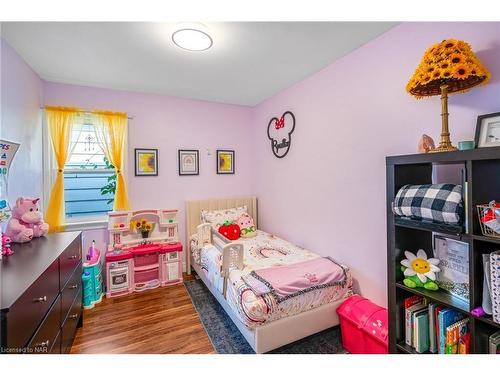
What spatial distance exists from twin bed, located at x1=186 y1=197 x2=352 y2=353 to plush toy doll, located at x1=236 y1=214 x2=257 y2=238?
299mm

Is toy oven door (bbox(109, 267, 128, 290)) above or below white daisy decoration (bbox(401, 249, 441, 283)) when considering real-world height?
below

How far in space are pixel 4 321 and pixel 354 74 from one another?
2634 mm

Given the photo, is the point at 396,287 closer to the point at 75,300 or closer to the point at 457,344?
the point at 457,344

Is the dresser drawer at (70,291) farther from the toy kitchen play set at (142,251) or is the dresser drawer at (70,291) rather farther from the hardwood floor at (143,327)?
the toy kitchen play set at (142,251)

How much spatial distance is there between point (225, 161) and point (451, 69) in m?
2.74

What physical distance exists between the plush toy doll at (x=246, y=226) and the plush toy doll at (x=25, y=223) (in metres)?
2.02

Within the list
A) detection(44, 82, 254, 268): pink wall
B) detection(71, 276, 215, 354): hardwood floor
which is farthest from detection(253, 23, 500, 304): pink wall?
detection(71, 276, 215, 354): hardwood floor

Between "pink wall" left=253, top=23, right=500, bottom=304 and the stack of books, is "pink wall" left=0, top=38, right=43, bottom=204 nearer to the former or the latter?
"pink wall" left=253, top=23, right=500, bottom=304

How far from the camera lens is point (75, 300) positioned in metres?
1.84

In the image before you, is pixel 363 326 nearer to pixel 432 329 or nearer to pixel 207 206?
pixel 432 329

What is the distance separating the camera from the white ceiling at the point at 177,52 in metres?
1.68

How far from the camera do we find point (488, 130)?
120 centimetres

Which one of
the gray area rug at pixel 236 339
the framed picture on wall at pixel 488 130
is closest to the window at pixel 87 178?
the gray area rug at pixel 236 339

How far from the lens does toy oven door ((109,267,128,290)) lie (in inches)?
103
